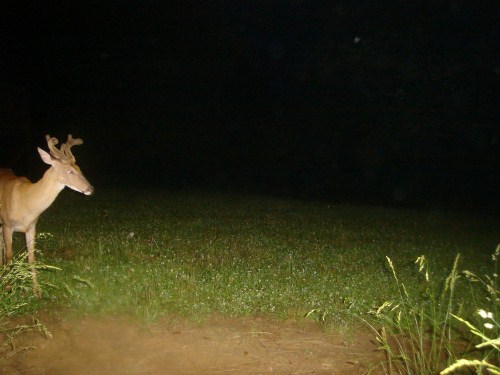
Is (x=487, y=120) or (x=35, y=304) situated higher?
(x=487, y=120)

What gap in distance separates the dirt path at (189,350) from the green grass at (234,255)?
30cm

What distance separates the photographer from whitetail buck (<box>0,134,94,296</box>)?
6.89m

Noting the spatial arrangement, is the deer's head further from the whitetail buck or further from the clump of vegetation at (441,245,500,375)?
the clump of vegetation at (441,245,500,375)

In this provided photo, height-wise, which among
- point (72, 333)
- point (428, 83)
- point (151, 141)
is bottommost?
point (72, 333)

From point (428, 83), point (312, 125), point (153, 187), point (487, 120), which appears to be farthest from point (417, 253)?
point (312, 125)

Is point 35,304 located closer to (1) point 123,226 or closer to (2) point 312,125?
(1) point 123,226

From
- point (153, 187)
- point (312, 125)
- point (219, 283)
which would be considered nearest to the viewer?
point (219, 283)

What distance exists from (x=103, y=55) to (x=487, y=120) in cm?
1991

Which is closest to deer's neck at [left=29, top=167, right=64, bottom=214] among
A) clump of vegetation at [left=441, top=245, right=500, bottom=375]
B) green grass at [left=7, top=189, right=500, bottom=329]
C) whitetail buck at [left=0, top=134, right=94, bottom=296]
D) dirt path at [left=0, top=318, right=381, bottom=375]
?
whitetail buck at [left=0, top=134, right=94, bottom=296]

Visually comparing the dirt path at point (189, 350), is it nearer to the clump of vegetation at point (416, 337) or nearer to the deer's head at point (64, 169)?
the clump of vegetation at point (416, 337)

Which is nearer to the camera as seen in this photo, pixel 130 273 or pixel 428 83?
pixel 130 273

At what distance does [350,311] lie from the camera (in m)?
6.28

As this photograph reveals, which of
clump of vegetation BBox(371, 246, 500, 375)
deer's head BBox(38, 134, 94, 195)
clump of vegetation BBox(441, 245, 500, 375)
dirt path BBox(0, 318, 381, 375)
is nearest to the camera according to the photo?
clump of vegetation BBox(441, 245, 500, 375)

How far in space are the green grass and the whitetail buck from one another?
0.48 metres
